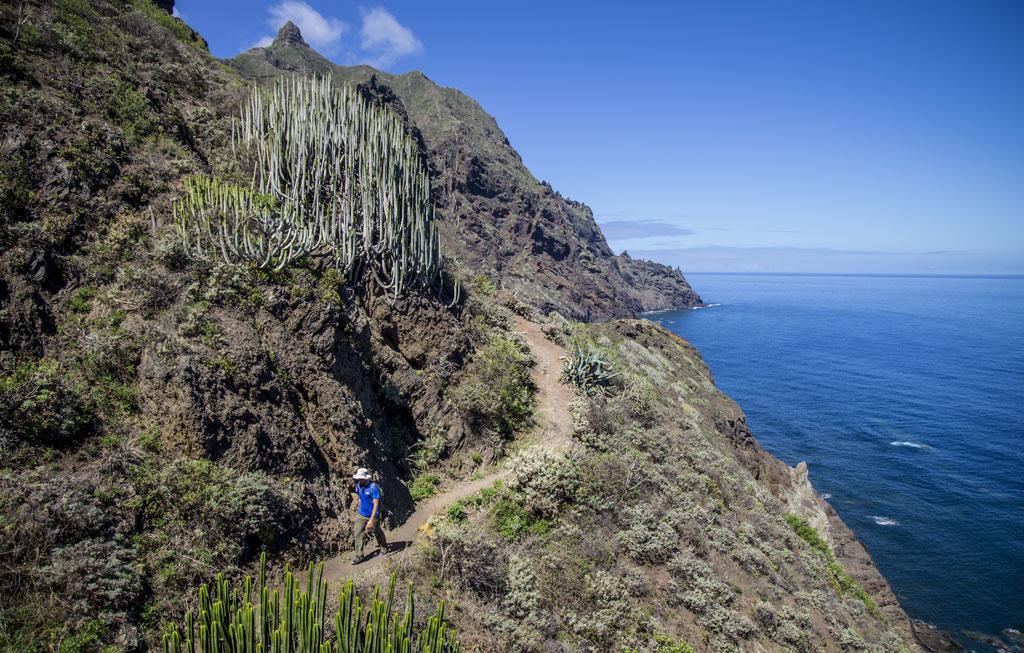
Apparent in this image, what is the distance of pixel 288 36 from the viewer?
10562 cm

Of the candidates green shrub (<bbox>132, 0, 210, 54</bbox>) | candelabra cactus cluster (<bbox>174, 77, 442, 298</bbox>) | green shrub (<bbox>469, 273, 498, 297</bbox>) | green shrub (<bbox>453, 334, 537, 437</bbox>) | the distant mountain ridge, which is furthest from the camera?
the distant mountain ridge

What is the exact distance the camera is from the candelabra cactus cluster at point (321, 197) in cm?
1087

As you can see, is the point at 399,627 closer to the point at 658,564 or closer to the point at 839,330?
the point at 658,564

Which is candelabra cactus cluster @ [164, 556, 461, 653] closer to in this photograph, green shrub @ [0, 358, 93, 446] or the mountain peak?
green shrub @ [0, 358, 93, 446]

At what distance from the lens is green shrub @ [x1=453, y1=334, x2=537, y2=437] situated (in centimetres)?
1344

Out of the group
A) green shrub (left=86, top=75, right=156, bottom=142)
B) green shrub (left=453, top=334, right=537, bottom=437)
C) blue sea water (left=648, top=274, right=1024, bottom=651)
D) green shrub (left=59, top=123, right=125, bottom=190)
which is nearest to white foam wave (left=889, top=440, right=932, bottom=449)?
blue sea water (left=648, top=274, right=1024, bottom=651)

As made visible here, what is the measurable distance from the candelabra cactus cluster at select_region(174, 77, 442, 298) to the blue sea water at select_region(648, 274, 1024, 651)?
27452 millimetres

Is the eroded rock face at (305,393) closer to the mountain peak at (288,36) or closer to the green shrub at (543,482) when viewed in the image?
the green shrub at (543,482)

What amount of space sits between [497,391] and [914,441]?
43705 mm

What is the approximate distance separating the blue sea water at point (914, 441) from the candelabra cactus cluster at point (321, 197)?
27.5 metres

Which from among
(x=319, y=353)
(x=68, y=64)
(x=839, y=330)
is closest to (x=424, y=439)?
(x=319, y=353)

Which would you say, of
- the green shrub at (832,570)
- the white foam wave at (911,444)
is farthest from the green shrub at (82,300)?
the white foam wave at (911,444)

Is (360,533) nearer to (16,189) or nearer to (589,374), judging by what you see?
(16,189)

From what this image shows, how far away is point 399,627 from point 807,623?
1038 cm
